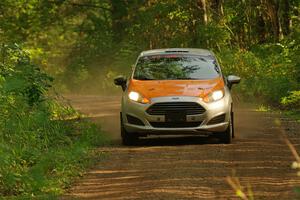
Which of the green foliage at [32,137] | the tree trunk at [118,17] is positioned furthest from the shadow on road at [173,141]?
the tree trunk at [118,17]

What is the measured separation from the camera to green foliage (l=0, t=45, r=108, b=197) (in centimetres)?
1051

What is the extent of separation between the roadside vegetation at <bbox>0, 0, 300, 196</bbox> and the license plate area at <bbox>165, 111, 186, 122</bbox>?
147 cm

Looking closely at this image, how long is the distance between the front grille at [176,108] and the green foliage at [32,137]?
1.32m

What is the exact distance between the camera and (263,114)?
2183 centimetres

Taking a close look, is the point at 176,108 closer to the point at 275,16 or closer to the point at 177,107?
the point at 177,107

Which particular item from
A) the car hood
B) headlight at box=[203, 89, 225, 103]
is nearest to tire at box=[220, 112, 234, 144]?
headlight at box=[203, 89, 225, 103]

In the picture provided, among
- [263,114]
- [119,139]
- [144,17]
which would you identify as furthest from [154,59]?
[144,17]

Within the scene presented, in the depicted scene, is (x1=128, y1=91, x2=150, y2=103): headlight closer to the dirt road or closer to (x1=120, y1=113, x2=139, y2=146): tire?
(x1=120, y1=113, x2=139, y2=146): tire

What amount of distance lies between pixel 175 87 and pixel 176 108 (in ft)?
1.82

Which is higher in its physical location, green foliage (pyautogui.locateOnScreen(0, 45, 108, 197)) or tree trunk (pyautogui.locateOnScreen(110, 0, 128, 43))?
green foliage (pyautogui.locateOnScreen(0, 45, 108, 197))

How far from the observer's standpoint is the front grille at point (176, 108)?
14742 millimetres

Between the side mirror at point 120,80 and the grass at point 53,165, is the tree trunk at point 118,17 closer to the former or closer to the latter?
the grass at point 53,165

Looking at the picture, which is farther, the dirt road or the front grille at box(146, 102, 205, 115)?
the front grille at box(146, 102, 205, 115)

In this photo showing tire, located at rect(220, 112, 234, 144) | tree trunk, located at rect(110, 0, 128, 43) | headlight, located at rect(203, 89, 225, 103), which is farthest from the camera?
tree trunk, located at rect(110, 0, 128, 43)
